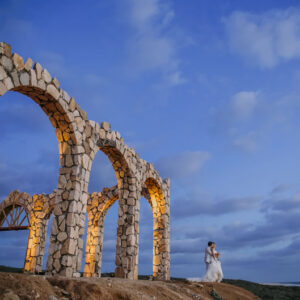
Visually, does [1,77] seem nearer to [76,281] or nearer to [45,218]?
[76,281]

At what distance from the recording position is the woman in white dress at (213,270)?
1056cm

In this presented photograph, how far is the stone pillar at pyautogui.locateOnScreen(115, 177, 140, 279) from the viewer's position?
442 inches

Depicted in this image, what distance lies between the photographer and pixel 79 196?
8.89 metres

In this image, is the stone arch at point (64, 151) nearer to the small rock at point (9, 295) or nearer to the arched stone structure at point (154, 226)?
the small rock at point (9, 295)

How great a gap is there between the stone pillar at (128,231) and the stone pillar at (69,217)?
307 cm

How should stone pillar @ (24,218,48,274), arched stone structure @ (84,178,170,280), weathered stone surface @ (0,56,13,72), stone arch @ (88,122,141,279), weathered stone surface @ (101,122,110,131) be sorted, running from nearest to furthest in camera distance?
weathered stone surface @ (0,56,13,72) → weathered stone surface @ (101,122,110,131) → stone arch @ (88,122,141,279) → arched stone structure @ (84,178,170,280) → stone pillar @ (24,218,48,274)

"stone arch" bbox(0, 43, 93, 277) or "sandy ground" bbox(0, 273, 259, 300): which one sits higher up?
"stone arch" bbox(0, 43, 93, 277)

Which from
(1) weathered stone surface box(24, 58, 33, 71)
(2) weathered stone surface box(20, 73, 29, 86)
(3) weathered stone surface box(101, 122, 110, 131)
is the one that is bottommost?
(2) weathered stone surface box(20, 73, 29, 86)

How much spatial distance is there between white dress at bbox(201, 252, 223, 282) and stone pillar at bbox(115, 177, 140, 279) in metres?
2.75

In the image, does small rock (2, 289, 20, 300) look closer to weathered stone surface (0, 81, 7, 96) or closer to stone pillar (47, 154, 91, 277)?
stone pillar (47, 154, 91, 277)

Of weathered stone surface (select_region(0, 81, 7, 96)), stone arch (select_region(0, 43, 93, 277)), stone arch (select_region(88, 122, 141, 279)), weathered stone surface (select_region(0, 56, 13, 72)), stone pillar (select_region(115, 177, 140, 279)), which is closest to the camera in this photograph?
weathered stone surface (select_region(0, 81, 7, 96))

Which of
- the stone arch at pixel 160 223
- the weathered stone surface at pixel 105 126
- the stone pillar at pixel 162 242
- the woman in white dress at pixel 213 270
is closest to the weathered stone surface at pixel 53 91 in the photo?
the weathered stone surface at pixel 105 126

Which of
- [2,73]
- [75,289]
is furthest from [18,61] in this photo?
[75,289]

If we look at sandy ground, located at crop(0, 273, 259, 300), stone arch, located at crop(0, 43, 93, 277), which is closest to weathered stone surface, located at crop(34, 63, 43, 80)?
stone arch, located at crop(0, 43, 93, 277)
